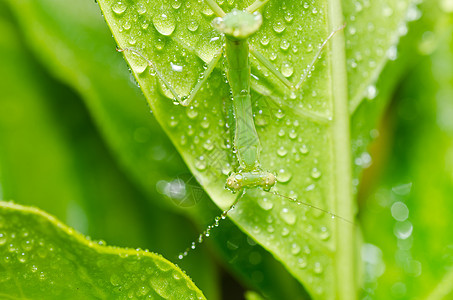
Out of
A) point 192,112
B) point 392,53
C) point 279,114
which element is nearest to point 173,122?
point 192,112

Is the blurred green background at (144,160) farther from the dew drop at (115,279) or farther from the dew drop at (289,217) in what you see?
the dew drop at (115,279)

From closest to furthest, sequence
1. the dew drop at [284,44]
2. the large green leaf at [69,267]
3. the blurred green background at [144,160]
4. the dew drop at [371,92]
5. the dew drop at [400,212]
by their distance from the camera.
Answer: the large green leaf at [69,267], the dew drop at [284,44], the dew drop at [371,92], the blurred green background at [144,160], the dew drop at [400,212]

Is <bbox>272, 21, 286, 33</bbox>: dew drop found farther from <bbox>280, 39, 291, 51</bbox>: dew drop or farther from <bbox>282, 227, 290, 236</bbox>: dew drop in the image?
<bbox>282, 227, 290, 236</bbox>: dew drop

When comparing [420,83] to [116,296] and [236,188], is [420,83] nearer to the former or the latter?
[236,188]

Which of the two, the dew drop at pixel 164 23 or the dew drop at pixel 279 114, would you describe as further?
the dew drop at pixel 279 114

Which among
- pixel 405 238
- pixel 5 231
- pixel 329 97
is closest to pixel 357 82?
pixel 329 97

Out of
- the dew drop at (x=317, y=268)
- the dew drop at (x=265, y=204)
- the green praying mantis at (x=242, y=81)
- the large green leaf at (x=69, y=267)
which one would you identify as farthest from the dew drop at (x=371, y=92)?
the large green leaf at (x=69, y=267)

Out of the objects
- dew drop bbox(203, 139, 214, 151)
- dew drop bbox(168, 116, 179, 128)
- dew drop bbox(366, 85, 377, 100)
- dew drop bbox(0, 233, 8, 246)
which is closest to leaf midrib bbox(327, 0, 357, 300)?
dew drop bbox(366, 85, 377, 100)

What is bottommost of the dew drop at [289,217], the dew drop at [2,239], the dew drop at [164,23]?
the dew drop at [2,239]

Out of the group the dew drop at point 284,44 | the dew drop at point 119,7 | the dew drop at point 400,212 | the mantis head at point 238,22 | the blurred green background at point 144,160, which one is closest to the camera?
the dew drop at point 119,7
